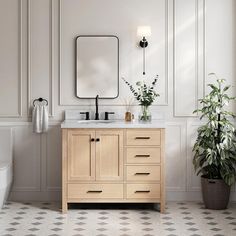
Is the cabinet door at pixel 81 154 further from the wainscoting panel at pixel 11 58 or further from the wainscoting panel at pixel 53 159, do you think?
the wainscoting panel at pixel 11 58

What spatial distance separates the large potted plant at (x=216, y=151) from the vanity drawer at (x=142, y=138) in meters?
0.50

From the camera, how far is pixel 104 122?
599 cm

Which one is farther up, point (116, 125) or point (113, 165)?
point (116, 125)

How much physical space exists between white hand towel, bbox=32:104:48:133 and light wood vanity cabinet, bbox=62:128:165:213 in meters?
0.54

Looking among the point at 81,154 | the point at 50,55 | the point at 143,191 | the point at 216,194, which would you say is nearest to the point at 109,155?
the point at 81,154

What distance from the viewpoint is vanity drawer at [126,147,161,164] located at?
18.6 ft

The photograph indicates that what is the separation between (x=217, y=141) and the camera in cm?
586

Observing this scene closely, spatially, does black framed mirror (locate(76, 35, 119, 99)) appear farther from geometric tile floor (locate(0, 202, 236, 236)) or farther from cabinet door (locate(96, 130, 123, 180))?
geometric tile floor (locate(0, 202, 236, 236))

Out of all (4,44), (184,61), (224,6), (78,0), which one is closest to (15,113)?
(4,44)

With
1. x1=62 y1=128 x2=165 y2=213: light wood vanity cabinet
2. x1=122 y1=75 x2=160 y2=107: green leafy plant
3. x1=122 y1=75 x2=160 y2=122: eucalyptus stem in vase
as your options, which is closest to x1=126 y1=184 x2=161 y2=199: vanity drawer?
x1=62 y1=128 x2=165 y2=213: light wood vanity cabinet

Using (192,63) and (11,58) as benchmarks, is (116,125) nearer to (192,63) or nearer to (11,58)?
(192,63)

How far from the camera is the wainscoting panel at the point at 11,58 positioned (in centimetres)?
612

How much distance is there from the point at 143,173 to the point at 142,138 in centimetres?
34

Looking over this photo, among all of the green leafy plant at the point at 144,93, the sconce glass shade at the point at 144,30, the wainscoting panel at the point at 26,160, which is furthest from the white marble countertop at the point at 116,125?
the sconce glass shade at the point at 144,30
